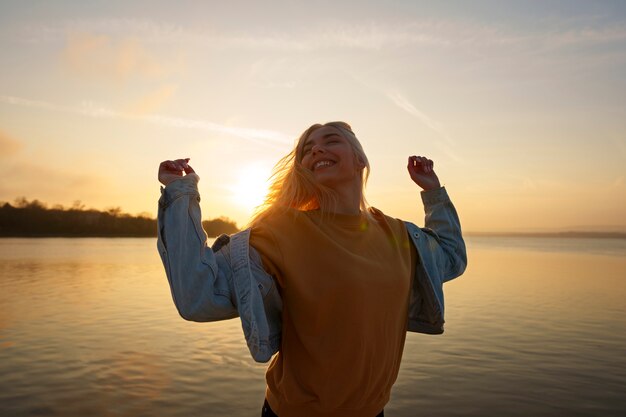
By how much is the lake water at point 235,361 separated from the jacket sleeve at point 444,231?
5550mm

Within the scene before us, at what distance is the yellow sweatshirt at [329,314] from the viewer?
8.20ft

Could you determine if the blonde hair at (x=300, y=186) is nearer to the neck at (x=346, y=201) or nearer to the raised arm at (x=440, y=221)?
the neck at (x=346, y=201)

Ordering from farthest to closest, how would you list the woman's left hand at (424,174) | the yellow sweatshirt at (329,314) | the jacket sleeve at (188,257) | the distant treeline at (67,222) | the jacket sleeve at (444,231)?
the distant treeline at (67,222), the woman's left hand at (424,174), the jacket sleeve at (444,231), the yellow sweatshirt at (329,314), the jacket sleeve at (188,257)

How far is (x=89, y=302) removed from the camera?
18266 millimetres

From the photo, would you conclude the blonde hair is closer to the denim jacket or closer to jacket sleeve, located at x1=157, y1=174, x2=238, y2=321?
the denim jacket

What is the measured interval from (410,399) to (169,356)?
5.34 m

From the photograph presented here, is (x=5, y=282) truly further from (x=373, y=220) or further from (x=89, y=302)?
(x=373, y=220)

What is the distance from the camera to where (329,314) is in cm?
250

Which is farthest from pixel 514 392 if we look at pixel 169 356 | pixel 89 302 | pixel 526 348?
pixel 89 302

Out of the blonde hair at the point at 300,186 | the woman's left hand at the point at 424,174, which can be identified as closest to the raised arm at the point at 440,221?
the woman's left hand at the point at 424,174

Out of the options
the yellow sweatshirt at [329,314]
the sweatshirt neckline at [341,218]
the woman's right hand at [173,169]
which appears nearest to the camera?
the woman's right hand at [173,169]

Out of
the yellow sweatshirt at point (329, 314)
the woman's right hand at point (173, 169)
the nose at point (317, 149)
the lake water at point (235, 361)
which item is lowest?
the lake water at point (235, 361)

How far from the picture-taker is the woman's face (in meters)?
2.95

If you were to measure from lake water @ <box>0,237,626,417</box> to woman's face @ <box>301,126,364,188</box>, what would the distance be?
6139 mm
